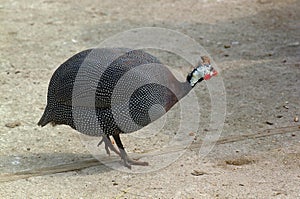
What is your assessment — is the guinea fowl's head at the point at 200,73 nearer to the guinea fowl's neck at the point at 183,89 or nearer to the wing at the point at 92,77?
the guinea fowl's neck at the point at 183,89

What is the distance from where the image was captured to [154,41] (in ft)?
22.1

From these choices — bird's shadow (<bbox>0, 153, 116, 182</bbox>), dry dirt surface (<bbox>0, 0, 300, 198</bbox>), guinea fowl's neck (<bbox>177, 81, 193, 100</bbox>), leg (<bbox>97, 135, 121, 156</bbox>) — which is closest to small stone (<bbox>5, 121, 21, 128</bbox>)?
dry dirt surface (<bbox>0, 0, 300, 198</bbox>)

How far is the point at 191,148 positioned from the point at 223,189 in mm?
671

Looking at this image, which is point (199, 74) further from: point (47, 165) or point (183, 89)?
point (47, 165)

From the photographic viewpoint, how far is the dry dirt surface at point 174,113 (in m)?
3.91

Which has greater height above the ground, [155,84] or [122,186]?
[155,84]

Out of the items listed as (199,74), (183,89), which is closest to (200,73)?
(199,74)

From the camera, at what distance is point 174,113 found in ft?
16.5

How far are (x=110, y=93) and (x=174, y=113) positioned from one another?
4.30ft

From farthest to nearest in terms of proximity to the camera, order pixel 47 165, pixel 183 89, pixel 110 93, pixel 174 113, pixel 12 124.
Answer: pixel 174 113 → pixel 12 124 → pixel 47 165 → pixel 183 89 → pixel 110 93

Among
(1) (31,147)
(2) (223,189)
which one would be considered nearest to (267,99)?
(2) (223,189)

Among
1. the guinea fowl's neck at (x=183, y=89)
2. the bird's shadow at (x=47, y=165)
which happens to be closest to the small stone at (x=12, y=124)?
the bird's shadow at (x=47, y=165)

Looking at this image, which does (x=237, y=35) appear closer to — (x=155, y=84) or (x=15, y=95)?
(x=15, y=95)

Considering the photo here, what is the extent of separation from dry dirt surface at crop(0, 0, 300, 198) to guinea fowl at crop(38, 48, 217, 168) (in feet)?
1.23
